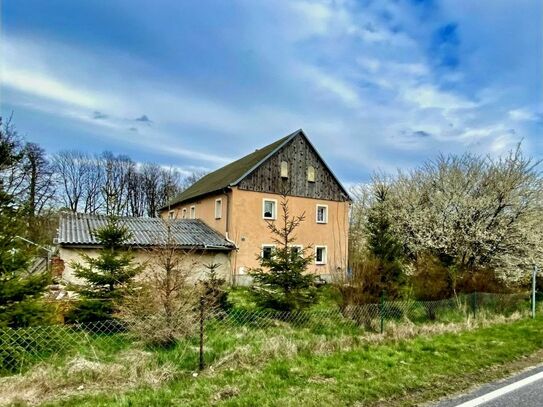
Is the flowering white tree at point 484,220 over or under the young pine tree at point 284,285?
over

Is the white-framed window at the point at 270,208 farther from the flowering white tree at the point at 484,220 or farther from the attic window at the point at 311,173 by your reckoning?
the flowering white tree at the point at 484,220

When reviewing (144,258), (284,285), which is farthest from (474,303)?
(144,258)

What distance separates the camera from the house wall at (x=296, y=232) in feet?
73.5

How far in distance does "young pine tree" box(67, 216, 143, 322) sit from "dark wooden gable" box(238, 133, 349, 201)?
43.6ft

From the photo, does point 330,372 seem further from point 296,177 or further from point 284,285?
point 296,177

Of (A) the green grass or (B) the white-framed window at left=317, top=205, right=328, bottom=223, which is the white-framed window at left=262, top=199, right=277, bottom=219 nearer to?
(B) the white-framed window at left=317, top=205, right=328, bottom=223

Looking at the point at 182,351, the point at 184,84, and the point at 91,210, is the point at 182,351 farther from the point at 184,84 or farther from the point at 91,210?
the point at 91,210

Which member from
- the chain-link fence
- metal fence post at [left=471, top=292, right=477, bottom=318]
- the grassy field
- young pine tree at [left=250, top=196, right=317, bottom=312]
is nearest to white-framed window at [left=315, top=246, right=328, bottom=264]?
the chain-link fence

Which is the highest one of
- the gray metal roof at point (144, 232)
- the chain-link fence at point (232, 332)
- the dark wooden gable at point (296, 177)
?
the dark wooden gable at point (296, 177)

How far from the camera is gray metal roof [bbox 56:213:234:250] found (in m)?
18.4

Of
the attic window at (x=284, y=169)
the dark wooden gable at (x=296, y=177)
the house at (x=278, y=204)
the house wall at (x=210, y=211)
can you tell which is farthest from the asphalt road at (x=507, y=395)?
the attic window at (x=284, y=169)

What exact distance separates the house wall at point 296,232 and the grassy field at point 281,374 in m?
13.3

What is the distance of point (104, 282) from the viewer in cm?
941

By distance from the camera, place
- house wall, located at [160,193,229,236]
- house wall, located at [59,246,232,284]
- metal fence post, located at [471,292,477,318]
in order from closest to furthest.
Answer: metal fence post, located at [471,292,477,318] < house wall, located at [59,246,232,284] < house wall, located at [160,193,229,236]
